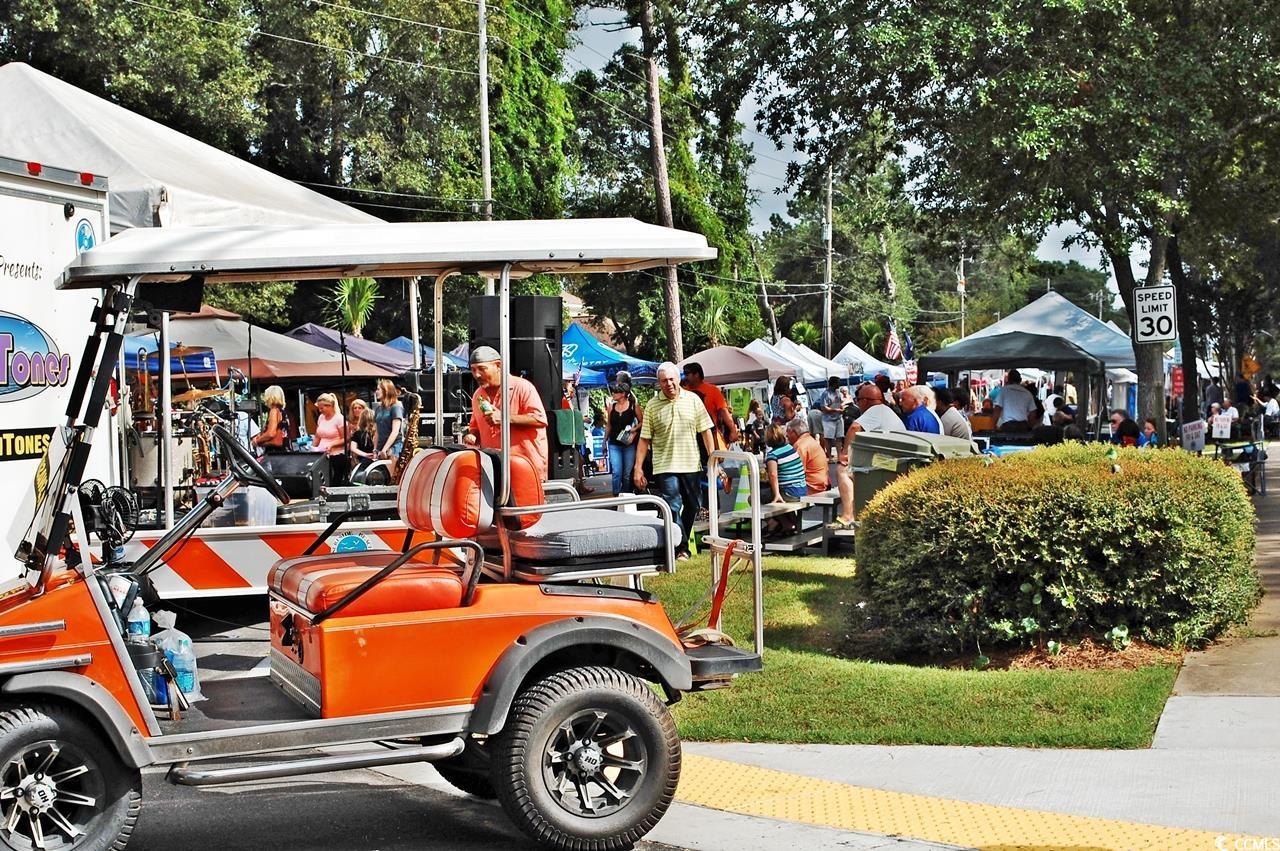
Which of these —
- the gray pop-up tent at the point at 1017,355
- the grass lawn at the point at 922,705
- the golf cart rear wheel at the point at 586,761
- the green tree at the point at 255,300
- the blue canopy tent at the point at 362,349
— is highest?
the green tree at the point at 255,300

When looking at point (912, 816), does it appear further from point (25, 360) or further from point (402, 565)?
point (25, 360)

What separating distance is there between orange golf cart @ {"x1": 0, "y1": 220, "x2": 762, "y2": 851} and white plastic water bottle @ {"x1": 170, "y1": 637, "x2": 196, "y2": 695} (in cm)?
9

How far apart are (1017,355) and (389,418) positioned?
34.7 feet

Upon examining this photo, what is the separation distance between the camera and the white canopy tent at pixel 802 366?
3547 centimetres

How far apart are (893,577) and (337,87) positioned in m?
28.7

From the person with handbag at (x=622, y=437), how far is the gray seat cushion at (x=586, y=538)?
28.6ft

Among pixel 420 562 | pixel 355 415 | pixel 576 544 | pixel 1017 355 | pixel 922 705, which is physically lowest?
pixel 922 705

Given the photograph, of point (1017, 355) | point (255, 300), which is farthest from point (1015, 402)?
point (255, 300)

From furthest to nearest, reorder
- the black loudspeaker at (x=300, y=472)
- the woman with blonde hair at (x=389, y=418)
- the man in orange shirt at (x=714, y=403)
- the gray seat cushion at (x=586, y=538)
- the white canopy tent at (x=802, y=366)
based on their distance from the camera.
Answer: the white canopy tent at (x=802, y=366)
the woman with blonde hair at (x=389, y=418)
the man in orange shirt at (x=714, y=403)
the black loudspeaker at (x=300, y=472)
the gray seat cushion at (x=586, y=538)

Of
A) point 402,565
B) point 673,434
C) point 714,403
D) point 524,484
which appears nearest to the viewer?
point 402,565

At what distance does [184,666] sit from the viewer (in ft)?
17.9

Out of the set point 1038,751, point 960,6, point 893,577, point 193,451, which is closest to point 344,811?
point 1038,751

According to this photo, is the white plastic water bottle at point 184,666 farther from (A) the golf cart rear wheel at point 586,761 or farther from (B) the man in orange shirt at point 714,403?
(B) the man in orange shirt at point 714,403

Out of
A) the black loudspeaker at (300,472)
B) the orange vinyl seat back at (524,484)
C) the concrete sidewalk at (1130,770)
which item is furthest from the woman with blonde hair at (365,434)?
the orange vinyl seat back at (524,484)
